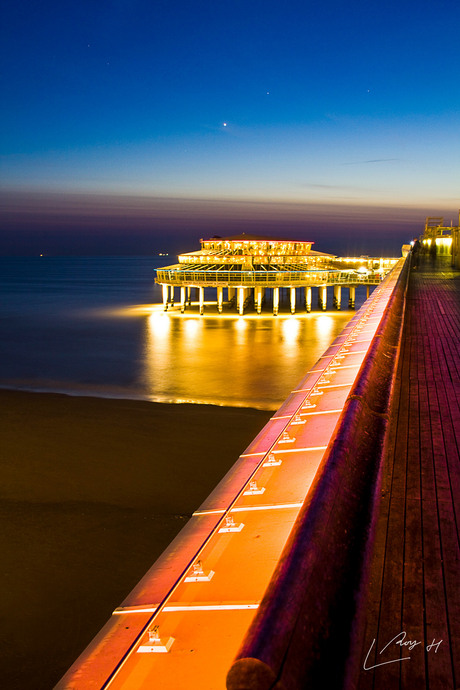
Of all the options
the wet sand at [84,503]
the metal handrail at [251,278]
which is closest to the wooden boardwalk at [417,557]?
the wet sand at [84,503]

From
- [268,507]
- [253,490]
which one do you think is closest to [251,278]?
[253,490]

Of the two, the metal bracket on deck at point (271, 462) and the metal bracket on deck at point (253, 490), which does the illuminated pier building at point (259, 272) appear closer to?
the metal bracket on deck at point (271, 462)

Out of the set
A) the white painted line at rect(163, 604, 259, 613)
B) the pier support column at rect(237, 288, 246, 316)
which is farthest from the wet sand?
the pier support column at rect(237, 288, 246, 316)

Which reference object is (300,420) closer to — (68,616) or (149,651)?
(149,651)

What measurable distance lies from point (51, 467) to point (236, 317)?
88.1 feet

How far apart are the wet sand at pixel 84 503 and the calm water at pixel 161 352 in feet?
8.35

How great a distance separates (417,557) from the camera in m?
2.49

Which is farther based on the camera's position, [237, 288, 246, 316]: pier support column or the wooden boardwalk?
[237, 288, 246, 316]: pier support column

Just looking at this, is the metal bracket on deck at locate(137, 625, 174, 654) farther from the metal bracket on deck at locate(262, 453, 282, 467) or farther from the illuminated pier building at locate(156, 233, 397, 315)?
the illuminated pier building at locate(156, 233, 397, 315)

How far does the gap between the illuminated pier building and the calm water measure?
6.89ft

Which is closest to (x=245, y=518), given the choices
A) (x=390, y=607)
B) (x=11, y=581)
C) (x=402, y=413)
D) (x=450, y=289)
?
(x=390, y=607)

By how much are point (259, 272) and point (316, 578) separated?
36430 mm

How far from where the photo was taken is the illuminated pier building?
122ft

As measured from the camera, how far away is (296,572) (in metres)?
1.45
